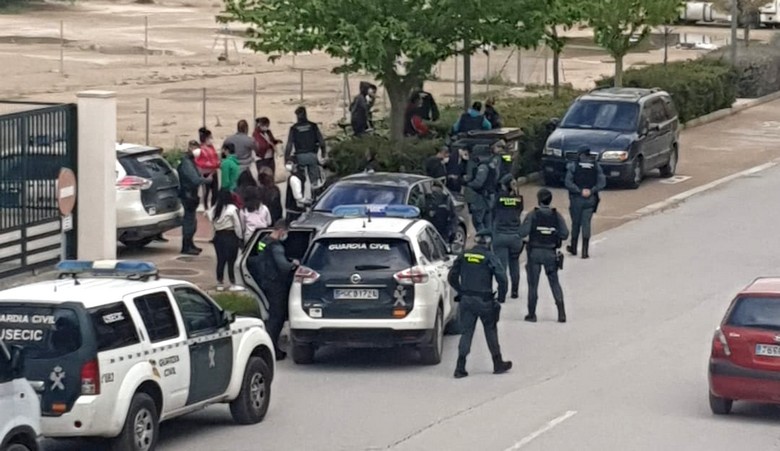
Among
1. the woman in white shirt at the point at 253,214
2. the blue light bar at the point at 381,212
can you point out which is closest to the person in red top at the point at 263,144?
the woman in white shirt at the point at 253,214

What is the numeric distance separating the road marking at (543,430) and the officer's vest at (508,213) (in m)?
5.62

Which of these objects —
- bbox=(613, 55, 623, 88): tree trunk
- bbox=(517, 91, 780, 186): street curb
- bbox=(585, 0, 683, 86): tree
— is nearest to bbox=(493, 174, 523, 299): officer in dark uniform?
bbox=(585, 0, 683, 86): tree

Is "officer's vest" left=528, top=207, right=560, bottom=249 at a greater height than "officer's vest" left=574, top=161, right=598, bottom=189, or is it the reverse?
"officer's vest" left=574, top=161, right=598, bottom=189

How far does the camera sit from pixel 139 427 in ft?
45.0

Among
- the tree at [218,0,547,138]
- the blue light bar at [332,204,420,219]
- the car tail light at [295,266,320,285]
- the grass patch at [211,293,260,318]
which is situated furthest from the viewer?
the tree at [218,0,547,138]

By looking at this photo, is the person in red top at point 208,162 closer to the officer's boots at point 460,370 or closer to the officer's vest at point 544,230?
the officer's vest at point 544,230

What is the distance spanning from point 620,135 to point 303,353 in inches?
598

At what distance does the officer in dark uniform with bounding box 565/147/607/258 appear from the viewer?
2473cm

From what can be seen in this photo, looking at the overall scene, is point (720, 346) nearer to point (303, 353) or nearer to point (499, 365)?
point (499, 365)

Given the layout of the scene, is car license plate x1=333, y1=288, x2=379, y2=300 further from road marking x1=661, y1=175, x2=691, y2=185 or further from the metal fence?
road marking x1=661, y1=175, x2=691, y2=185

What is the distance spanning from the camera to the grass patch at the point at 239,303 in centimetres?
1959

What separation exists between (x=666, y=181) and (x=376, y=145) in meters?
7.62

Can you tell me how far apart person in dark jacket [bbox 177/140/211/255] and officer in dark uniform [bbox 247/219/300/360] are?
5.47 metres

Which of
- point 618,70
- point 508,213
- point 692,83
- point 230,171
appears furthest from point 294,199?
point 692,83
